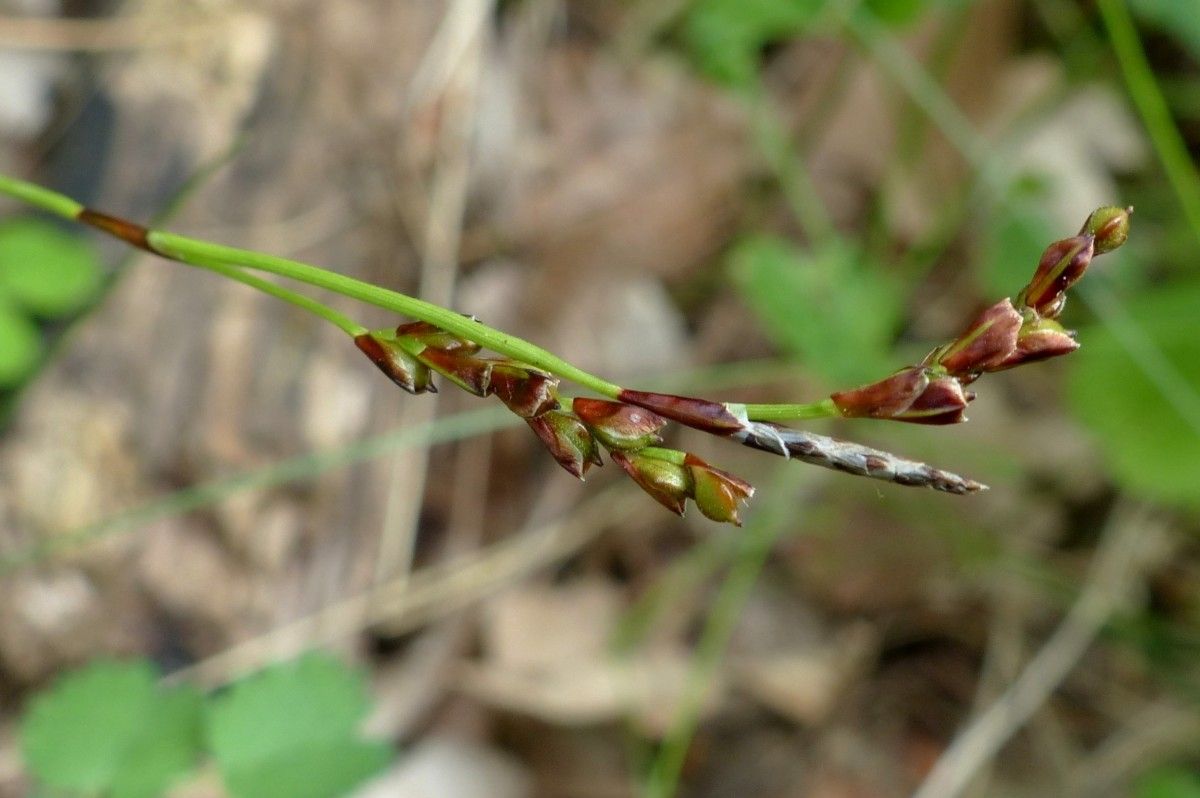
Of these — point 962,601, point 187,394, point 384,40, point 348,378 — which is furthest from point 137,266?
point 962,601

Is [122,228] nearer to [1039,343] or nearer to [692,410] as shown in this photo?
[692,410]

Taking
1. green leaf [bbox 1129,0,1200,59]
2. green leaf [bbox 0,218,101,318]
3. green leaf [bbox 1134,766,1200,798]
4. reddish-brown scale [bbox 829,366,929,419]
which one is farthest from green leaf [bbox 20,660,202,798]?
green leaf [bbox 1129,0,1200,59]

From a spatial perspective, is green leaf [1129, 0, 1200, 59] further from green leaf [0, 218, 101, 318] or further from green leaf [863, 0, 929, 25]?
green leaf [0, 218, 101, 318]

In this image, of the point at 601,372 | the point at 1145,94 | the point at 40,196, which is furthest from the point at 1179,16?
the point at 40,196

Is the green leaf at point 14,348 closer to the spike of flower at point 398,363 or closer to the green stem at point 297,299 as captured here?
the green stem at point 297,299

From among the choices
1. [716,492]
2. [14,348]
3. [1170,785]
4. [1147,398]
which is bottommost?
[1170,785]

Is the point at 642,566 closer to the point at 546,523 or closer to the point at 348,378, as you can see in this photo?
the point at 546,523

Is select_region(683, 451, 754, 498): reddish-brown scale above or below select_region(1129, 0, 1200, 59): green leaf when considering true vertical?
below
